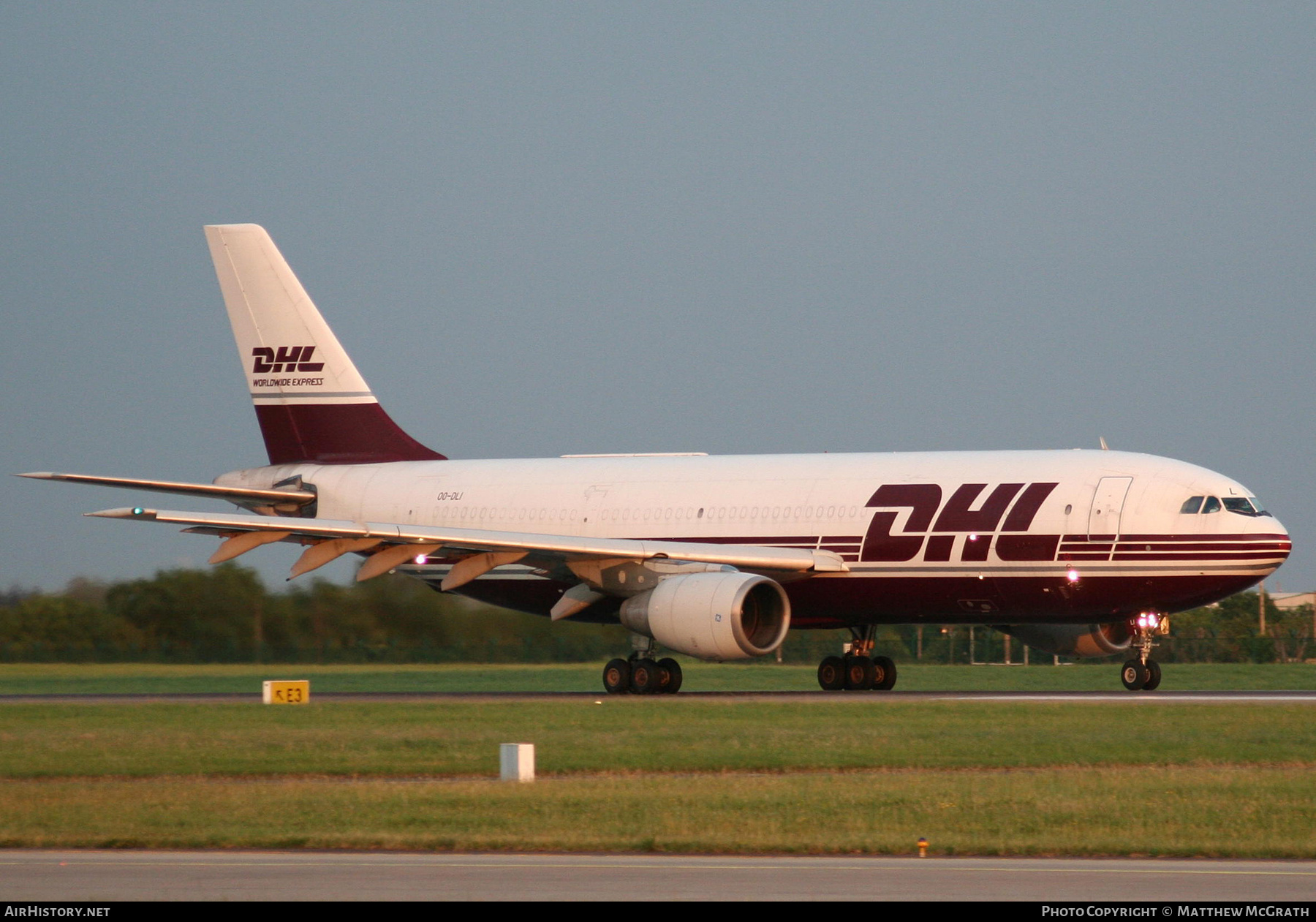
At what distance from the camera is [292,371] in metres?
40.7

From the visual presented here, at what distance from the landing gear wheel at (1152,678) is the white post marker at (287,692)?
45.5 feet

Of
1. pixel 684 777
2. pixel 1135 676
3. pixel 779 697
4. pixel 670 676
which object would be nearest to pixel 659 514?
pixel 670 676

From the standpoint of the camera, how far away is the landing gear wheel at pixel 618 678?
33.5 m

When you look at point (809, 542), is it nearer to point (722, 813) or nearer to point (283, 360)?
point (283, 360)

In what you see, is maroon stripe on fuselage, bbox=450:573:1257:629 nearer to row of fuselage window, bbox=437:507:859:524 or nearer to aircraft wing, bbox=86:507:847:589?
aircraft wing, bbox=86:507:847:589

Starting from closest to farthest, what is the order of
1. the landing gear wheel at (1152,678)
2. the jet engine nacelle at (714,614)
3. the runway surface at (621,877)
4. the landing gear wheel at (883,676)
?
the runway surface at (621,877) < the jet engine nacelle at (714,614) < the landing gear wheel at (1152,678) < the landing gear wheel at (883,676)

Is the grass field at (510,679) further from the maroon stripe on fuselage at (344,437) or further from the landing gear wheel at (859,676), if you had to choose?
the maroon stripe on fuselage at (344,437)

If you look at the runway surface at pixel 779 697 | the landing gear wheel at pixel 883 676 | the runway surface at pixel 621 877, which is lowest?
the runway surface at pixel 621 877

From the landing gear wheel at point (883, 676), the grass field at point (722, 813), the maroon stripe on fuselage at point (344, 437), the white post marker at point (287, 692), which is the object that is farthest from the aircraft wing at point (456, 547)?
the grass field at point (722, 813)

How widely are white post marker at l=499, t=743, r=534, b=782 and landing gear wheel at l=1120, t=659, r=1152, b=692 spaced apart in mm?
15998

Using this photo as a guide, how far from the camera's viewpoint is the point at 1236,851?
1335 centimetres

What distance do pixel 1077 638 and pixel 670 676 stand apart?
741cm

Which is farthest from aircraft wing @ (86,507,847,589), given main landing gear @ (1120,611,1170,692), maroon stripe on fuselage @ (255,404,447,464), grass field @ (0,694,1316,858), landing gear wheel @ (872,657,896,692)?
maroon stripe on fuselage @ (255,404,447,464)

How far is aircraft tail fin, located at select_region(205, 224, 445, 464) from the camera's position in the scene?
4028 cm
